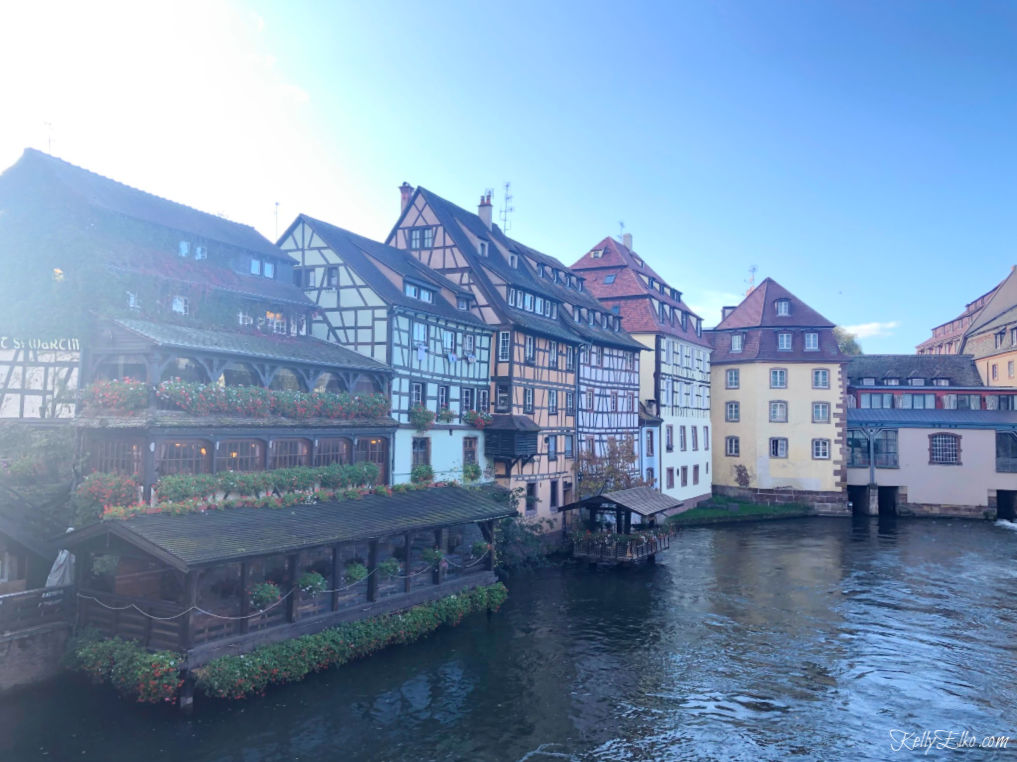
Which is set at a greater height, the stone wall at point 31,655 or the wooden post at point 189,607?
the wooden post at point 189,607

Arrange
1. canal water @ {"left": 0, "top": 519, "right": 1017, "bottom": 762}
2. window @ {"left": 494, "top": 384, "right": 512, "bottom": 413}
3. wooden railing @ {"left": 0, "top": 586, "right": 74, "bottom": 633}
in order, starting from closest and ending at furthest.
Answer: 1. canal water @ {"left": 0, "top": 519, "right": 1017, "bottom": 762}
2. wooden railing @ {"left": 0, "top": 586, "right": 74, "bottom": 633}
3. window @ {"left": 494, "top": 384, "right": 512, "bottom": 413}

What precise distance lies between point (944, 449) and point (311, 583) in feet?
159

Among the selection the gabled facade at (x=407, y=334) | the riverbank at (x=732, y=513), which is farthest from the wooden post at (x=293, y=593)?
the riverbank at (x=732, y=513)

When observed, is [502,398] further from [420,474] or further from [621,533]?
[621,533]

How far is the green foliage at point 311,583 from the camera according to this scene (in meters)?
20.6

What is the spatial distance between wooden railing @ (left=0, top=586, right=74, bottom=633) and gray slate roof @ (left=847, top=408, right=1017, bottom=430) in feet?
167

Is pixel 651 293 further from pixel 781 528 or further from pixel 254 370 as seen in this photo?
pixel 254 370

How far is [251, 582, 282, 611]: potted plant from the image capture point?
19453 mm

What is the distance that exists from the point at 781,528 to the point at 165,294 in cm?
3902

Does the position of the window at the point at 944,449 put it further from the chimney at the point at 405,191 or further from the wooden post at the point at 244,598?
the wooden post at the point at 244,598

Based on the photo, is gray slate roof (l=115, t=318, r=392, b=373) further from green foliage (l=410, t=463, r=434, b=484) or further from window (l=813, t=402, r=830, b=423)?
window (l=813, t=402, r=830, b=423)

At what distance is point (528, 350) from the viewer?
36.7 metres

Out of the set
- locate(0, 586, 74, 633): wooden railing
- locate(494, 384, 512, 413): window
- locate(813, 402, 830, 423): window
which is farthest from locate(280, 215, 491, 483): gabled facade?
locate(813, 402, 830, 423): window

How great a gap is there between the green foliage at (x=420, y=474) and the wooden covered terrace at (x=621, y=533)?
820 centimetres
